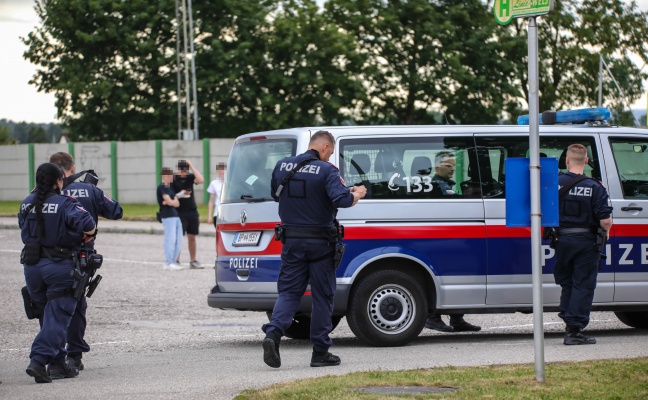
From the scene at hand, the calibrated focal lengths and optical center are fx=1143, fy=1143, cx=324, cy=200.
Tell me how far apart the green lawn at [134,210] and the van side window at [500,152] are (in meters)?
22.9

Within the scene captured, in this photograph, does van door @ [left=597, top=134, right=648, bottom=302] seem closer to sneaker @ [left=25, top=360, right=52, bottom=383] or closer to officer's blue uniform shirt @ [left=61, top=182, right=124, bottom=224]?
officer's blue uniform shirt @ [left=61, top=182, right=124, bottom=224]

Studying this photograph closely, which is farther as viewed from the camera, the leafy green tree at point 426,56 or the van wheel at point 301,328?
the leafy green tree at point 426,56

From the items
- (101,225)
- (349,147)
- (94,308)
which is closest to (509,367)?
(349,147)

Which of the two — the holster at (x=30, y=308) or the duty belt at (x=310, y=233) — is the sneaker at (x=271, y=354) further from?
the holster at (x=30, y=308)

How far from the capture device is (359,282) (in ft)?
33.2

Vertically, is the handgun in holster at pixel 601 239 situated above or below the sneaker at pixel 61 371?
above

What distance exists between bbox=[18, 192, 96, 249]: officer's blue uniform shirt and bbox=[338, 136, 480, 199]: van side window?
2.54m

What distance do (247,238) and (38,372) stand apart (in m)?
2.54

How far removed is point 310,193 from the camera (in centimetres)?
900

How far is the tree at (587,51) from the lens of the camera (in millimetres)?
48031

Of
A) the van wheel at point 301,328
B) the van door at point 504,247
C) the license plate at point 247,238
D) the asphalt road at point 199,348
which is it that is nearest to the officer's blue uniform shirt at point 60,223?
the asphalt road at point 199,348

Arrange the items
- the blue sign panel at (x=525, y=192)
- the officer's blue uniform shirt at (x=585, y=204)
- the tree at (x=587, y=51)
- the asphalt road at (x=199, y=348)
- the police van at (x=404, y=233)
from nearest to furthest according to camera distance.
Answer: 1. the blue sign panel at (x=525, y=192)
2. the asphalt road at (x=199, y=348)
3. the officer's blue uniform shirt at (x=585, y=204)
4. the police van at (x=404, y=233)
5. the tree at (x=587, y=51)

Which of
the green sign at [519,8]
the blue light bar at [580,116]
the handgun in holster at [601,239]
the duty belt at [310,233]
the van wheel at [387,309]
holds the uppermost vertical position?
the green sign at [519,8]

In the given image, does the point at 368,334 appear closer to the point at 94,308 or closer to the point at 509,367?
the point at 509,367
